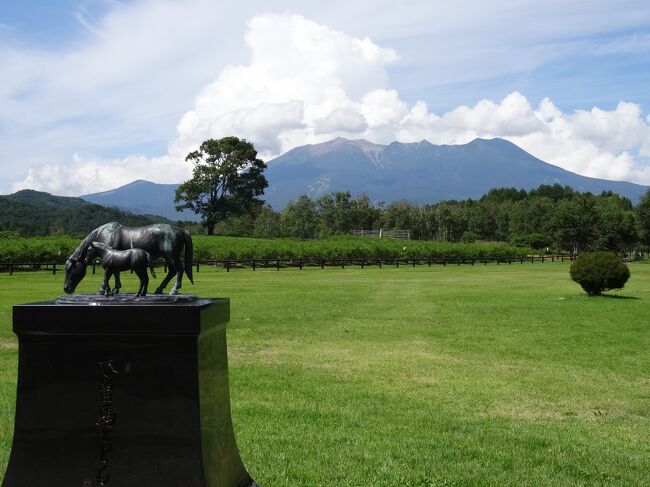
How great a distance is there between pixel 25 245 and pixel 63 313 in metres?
43.9

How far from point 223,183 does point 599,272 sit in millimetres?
53422

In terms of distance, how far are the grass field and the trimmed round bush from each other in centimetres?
240

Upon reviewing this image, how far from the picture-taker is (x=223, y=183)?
7300cm

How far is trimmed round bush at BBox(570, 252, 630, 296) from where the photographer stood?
24.3 m

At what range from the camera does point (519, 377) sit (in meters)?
11.4

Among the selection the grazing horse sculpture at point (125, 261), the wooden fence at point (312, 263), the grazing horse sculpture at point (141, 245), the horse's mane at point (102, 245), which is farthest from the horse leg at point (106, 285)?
the wooden fence at point (312, 263)

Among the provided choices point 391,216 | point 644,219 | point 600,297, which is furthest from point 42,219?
point 644,219

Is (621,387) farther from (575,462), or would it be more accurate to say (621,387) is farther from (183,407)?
(183,407)

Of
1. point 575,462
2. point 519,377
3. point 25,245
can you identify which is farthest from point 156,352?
point 25,245

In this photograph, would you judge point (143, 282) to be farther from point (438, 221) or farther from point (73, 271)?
point (438, 221)

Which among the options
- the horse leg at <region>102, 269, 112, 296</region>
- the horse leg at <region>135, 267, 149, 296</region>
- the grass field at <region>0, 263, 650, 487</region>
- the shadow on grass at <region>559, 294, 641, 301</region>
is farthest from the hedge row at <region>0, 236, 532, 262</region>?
the horse leg at <region>135, 267, 149, 296</region>

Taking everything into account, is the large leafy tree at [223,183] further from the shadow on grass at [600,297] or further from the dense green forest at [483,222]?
the shadow on grass at [600,297]

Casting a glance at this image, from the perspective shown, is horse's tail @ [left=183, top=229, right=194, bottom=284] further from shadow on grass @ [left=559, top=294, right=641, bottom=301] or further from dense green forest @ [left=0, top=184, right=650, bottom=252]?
dense green forest @ [left=0, top=184, right=650, bottom=252]

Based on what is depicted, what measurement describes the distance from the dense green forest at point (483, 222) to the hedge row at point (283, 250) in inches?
383
